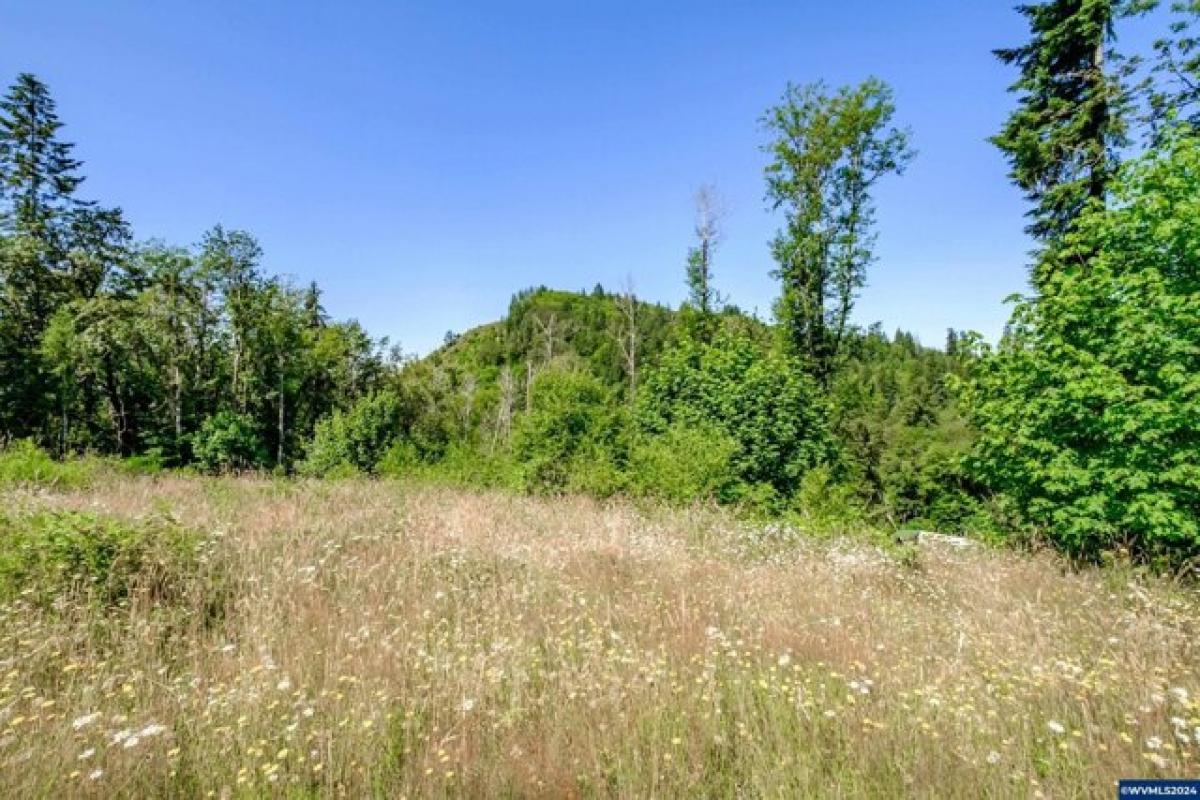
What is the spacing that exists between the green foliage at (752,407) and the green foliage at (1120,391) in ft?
23.0

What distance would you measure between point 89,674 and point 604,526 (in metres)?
5.50

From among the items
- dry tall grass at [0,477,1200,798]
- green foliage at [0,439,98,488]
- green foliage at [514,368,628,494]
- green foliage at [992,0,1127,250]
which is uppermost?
green foliage at [992,0,1127,250]

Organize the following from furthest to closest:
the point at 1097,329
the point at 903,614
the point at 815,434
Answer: the point at 815,434 → the point at 1097,329 → the point at 903,614

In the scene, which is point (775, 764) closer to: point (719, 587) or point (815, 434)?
point (719, 587)

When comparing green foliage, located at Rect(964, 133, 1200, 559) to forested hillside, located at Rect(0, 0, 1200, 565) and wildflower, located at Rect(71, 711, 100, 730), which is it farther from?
wildflower, located at Rect(71, 711, 100, 730)

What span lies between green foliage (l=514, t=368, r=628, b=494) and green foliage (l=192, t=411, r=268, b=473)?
17.9 m

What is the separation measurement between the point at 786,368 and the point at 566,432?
7.53 metres

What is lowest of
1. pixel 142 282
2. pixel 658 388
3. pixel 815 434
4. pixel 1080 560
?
pixel 1080 560

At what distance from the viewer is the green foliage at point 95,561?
433 centimetres

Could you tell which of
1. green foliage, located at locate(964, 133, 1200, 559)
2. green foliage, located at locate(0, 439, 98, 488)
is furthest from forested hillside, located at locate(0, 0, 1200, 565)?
green foliage, located at locate(0, 439, 98, 488)

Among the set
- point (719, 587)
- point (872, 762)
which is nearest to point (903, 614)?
point (719, 587)

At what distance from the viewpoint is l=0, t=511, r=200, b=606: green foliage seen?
4.33m

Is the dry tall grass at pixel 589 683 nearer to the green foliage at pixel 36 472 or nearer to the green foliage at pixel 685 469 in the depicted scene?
the green foliage at pixel 685 469

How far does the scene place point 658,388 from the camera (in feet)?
61.0
